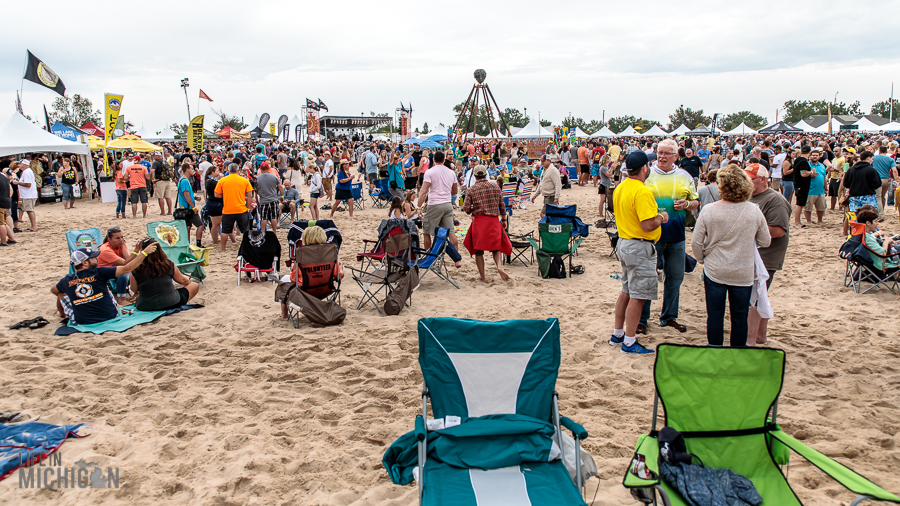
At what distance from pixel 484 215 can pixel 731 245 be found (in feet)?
11.8

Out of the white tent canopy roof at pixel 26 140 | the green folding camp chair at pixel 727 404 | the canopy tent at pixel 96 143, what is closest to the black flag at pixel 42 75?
the canopy tent at pixel 96 143

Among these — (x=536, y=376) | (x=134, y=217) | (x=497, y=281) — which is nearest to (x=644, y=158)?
(x=536, y=376)

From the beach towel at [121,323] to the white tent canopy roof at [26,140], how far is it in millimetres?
12772

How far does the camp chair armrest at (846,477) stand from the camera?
1.99 meters

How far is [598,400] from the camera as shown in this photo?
399cm

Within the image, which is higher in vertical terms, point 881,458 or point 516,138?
point 516,138

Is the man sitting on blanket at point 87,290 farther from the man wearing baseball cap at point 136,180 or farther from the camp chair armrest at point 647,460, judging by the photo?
the man wearing baseball cap at point 136,180

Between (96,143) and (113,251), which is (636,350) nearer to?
(113,251)

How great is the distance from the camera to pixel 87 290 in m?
5.72

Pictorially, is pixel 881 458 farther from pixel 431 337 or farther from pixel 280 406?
pixel 280 406

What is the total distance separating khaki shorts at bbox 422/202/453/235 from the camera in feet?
26.2

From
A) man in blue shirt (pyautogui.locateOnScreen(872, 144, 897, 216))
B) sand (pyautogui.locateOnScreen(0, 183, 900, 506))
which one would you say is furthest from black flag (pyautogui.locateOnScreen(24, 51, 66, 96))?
man in blue shirt (pyautogui.locateOnScreen(872, 144, 897, 216))

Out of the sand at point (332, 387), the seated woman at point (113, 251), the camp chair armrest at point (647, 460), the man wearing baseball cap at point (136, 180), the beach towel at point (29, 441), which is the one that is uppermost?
the man wearing baseball cap at point (136, 180)

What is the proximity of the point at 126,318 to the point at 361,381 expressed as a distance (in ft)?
10.7
